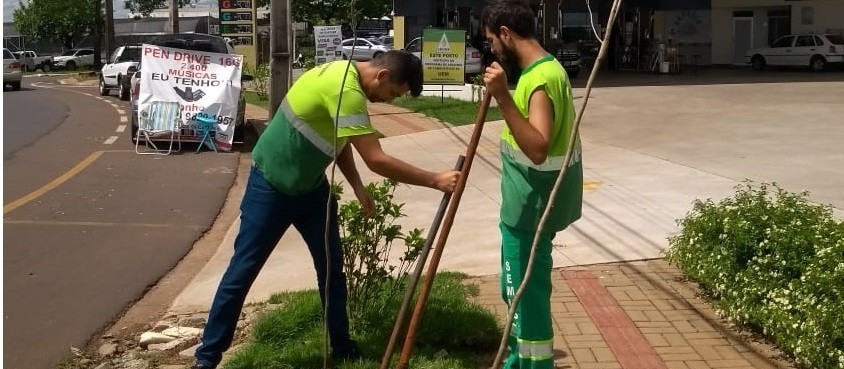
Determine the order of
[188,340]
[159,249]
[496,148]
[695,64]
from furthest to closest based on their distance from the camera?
[695,64], [496,148], [159,249], [188,340]

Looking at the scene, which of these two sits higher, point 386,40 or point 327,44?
point 386,40

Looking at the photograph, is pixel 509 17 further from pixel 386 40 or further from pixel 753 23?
pixel 386 40

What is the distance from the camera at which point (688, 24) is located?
4197 centimetres

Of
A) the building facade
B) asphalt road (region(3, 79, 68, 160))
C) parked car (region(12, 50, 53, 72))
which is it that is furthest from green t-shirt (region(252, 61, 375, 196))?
parked car (region(12, 50, 53, 72))

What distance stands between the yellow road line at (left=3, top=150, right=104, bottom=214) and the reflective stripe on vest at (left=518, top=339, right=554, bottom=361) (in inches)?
290

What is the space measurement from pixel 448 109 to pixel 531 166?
16484mm

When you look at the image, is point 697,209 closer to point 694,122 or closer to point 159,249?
point 159,249

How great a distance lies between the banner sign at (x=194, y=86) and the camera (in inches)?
605

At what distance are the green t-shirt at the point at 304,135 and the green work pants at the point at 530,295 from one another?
2.73 ft

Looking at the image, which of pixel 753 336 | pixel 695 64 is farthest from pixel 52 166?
pixel 695 64

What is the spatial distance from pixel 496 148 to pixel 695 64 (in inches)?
1118

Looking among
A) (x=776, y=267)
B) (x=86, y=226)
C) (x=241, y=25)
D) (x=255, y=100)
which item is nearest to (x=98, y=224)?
(x=86, y=226)

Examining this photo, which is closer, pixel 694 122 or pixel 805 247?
pixel 805 247

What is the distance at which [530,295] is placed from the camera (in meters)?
4.02
